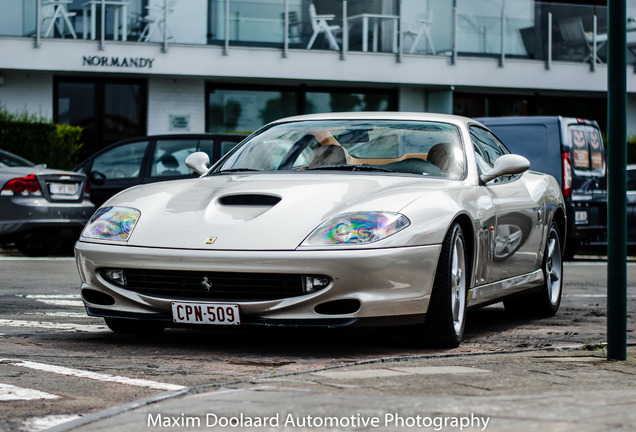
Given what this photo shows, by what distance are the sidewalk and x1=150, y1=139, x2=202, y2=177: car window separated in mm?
10187

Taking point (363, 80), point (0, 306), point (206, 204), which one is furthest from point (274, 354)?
point (363, 80)

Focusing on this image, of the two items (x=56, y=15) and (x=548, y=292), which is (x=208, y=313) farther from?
(x=56, y=15)

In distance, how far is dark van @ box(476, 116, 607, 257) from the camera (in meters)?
14.5

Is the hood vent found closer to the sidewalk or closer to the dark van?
the sidewalk

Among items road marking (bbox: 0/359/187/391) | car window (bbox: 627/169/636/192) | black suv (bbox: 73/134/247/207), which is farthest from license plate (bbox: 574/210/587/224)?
road marking (bbox: 0/359/187/391)

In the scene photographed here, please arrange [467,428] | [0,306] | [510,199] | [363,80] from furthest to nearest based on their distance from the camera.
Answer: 1. [363,80]
2. [0,306]
3. [510,199]
4. [467,428]

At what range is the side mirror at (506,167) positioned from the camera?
7.33 meters

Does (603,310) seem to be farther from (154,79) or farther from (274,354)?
(154,79)

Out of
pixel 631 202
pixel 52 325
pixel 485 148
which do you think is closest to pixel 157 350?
pixel 52 325

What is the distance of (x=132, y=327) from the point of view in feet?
23.1

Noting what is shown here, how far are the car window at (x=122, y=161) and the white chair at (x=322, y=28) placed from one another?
473 inches

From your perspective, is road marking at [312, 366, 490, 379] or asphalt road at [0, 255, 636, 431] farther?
road marking at [312, 366, 490, 379]

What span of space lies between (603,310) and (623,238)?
135 inches

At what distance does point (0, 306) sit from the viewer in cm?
875
